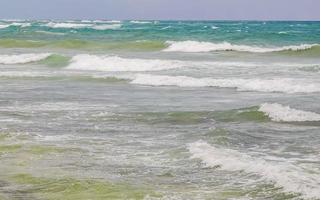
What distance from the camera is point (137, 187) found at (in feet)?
26.7

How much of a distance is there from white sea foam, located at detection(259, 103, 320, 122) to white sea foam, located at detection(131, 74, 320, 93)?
188 inches

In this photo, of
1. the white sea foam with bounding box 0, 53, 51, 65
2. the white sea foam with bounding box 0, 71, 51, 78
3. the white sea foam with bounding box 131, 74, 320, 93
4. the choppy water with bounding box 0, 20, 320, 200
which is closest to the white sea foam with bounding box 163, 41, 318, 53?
the white sea foam with bounding box 0, 53, 51, 65

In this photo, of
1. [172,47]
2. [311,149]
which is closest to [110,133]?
[311,149]

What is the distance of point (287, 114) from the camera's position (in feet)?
45.9

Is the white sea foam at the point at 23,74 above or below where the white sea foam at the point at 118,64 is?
above

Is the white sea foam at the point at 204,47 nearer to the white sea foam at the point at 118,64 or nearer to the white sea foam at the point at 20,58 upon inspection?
the white sea foam at the point at 118,64

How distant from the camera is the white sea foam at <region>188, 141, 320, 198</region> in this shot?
7.70 metres

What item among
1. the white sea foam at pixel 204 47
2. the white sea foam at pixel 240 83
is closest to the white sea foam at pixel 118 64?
the white sea foam at pixel 240 83

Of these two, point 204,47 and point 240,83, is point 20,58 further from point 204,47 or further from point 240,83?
point 240,83

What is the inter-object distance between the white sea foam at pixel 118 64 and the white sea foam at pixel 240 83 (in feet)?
19.6

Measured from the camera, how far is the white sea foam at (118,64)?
98.9 feet

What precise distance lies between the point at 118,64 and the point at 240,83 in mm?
10907

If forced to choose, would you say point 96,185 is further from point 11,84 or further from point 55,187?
point 11,84

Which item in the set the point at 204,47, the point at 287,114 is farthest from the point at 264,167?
the point at 204,47
